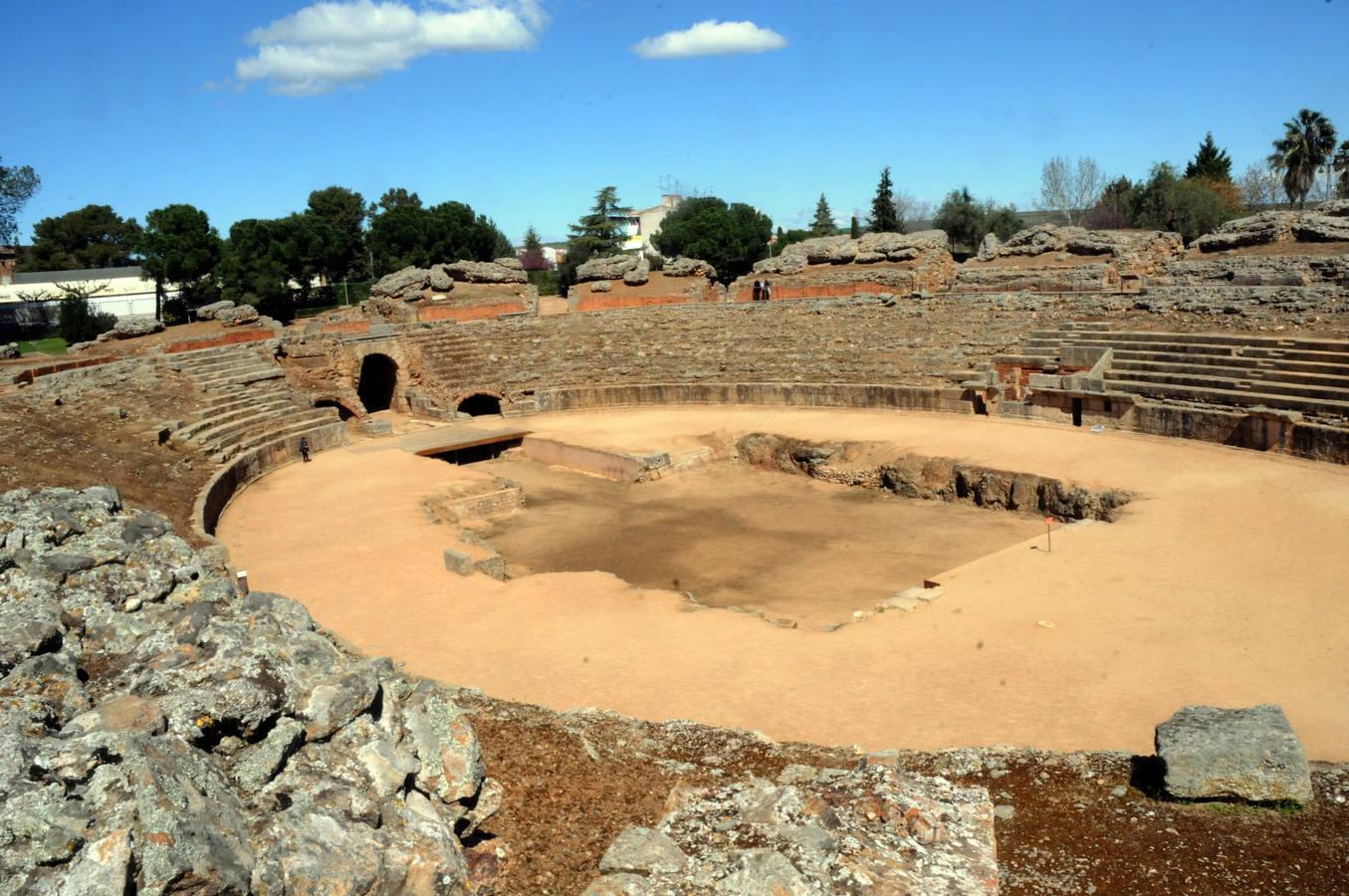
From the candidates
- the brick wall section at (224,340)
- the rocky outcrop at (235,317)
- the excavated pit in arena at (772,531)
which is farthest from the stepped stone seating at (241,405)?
the excavated pit in arena at (772,531)

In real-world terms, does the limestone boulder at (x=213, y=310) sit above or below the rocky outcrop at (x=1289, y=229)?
below

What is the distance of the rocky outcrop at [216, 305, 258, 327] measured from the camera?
976 inches

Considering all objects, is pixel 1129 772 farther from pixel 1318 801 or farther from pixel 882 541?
pixel 882 541

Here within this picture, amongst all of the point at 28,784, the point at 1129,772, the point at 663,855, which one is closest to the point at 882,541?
the point at 1129,772

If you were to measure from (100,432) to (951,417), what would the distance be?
16781 mm

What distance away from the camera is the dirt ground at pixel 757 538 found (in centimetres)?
1275

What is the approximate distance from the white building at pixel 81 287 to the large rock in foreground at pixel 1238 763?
132ft

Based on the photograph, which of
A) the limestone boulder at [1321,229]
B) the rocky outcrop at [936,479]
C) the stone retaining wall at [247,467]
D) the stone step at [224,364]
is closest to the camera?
the rocky outcrop at [936,479]

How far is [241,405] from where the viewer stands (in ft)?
70.4

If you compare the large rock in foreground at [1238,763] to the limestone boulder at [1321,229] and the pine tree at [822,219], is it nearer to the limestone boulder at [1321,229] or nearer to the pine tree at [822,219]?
the limestone boulder at [1321,229]

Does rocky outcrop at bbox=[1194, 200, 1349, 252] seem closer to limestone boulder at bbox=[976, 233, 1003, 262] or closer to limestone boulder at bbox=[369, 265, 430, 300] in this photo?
limestone boulder at bbox=[976, 233, 1003, 262]

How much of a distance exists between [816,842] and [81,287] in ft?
146

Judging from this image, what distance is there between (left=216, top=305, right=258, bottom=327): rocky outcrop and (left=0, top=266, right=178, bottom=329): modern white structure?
16360 mm

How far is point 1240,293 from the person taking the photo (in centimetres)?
1994
